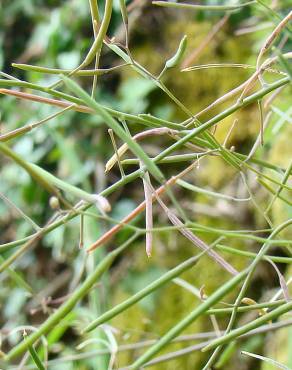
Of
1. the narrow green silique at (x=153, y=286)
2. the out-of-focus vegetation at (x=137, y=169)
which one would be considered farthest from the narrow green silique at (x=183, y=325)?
the out-of-focus vegetation at (x=137, y=169)

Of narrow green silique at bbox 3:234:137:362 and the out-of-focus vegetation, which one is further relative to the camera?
the out-of-focus vegetation

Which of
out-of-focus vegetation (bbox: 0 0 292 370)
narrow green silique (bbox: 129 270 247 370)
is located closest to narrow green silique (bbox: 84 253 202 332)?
narrow green silique (bbox: 129 270 247 370)

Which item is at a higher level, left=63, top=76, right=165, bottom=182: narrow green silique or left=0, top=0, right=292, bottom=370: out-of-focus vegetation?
left=63, top=76, right=165, bottom=182: narrow green silique

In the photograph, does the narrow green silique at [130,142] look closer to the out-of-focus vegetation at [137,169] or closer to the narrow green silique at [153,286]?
the narrow green silique at [153,286]

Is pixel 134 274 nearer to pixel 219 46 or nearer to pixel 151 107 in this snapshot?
pixel 151 107

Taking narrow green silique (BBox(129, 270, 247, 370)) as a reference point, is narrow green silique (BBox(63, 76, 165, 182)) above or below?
above

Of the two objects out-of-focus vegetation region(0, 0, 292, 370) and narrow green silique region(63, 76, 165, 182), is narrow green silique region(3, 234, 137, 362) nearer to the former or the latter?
narrow green silique region(63, 76, 165, 182)

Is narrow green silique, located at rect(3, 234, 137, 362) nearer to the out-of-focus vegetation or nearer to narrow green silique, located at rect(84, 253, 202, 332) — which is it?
narrow green silique, located at rect(84, 253, 202, 332)

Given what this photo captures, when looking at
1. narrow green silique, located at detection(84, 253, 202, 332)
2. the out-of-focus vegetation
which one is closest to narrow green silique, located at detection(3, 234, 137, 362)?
narrow green silique, located at detection(84, 253, 202, 332)

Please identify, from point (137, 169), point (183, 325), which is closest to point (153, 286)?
point (183, 325)

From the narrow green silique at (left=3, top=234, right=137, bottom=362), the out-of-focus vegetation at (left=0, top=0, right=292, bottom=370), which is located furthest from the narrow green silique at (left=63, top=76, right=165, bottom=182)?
the out-of-focus vegetation at (left=0, top=0, right=292, bottom=370)

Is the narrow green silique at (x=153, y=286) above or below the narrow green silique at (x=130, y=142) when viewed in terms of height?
below

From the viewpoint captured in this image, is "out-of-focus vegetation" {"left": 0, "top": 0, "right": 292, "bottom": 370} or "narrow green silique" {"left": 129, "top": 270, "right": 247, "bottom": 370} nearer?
"narrow green silique" {"left": 129, "top": 270, "right": 247, "bottom": 370}
